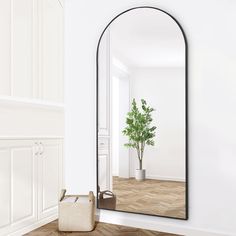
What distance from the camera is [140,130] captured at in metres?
2.64

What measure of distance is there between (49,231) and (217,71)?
190 centimetres

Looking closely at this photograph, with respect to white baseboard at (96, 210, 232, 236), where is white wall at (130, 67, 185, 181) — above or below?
above

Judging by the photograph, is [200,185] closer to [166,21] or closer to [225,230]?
[225,230]

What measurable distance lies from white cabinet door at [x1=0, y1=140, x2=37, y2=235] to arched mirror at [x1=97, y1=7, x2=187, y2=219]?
0.60 m

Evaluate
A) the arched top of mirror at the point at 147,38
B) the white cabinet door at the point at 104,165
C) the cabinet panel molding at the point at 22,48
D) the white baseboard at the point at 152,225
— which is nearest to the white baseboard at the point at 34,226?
the white baseboard at the point at 152,225

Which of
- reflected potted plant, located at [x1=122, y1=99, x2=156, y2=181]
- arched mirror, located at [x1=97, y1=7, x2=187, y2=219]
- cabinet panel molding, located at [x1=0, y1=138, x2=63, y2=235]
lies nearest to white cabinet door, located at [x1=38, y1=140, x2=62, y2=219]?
cabinet panel molding, located at [x1=0, y1=138, x2=63, y2=235]

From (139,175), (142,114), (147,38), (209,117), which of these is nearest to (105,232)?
(139,175)

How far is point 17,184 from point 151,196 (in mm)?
1117

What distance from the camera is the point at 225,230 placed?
2314 mm

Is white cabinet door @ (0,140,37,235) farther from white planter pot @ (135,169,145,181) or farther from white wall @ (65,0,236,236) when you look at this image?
white planter pot @ (135,169,145,181)

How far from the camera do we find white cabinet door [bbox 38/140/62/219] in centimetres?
272

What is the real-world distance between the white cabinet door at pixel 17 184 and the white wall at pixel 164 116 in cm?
90

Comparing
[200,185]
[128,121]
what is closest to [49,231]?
[128,121]

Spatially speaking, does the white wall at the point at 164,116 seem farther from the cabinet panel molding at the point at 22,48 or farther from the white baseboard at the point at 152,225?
the cabinet panel molding at the point at 22,48
